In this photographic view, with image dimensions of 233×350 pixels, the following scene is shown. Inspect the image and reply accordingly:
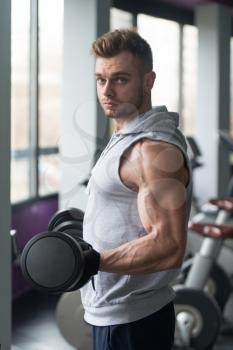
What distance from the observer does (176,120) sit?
96cm

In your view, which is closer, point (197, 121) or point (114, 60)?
point (114, 60)

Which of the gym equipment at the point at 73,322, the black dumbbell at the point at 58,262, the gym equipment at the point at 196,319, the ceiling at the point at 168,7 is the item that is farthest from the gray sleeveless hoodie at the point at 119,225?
the ceiling at the point at 168,7

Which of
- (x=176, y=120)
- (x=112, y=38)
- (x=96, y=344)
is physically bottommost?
(x=96, y=344)

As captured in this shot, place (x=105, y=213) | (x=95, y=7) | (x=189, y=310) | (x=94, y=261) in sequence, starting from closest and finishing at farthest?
(x=94, y=261) → (x=105, y=213) → (x=95, y=7) → (x=189, y=310)

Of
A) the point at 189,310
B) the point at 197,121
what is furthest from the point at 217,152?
the point at 189,310

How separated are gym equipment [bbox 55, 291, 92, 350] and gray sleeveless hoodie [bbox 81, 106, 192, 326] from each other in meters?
0.91

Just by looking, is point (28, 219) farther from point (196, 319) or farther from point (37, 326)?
point (196, 319)

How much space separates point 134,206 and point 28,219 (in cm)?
A: 216

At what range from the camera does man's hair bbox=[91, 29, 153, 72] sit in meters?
0.87

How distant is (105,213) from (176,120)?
8.2 inches

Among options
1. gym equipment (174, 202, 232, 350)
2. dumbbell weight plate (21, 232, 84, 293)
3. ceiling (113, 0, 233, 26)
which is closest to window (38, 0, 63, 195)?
dumbbell weight plate (21, 232, 84, 293)

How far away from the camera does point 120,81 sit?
0.88 meters

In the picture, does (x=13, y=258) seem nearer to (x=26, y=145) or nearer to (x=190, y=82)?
(x=26, y=145)

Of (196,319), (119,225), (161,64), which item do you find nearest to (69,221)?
(119,225)
